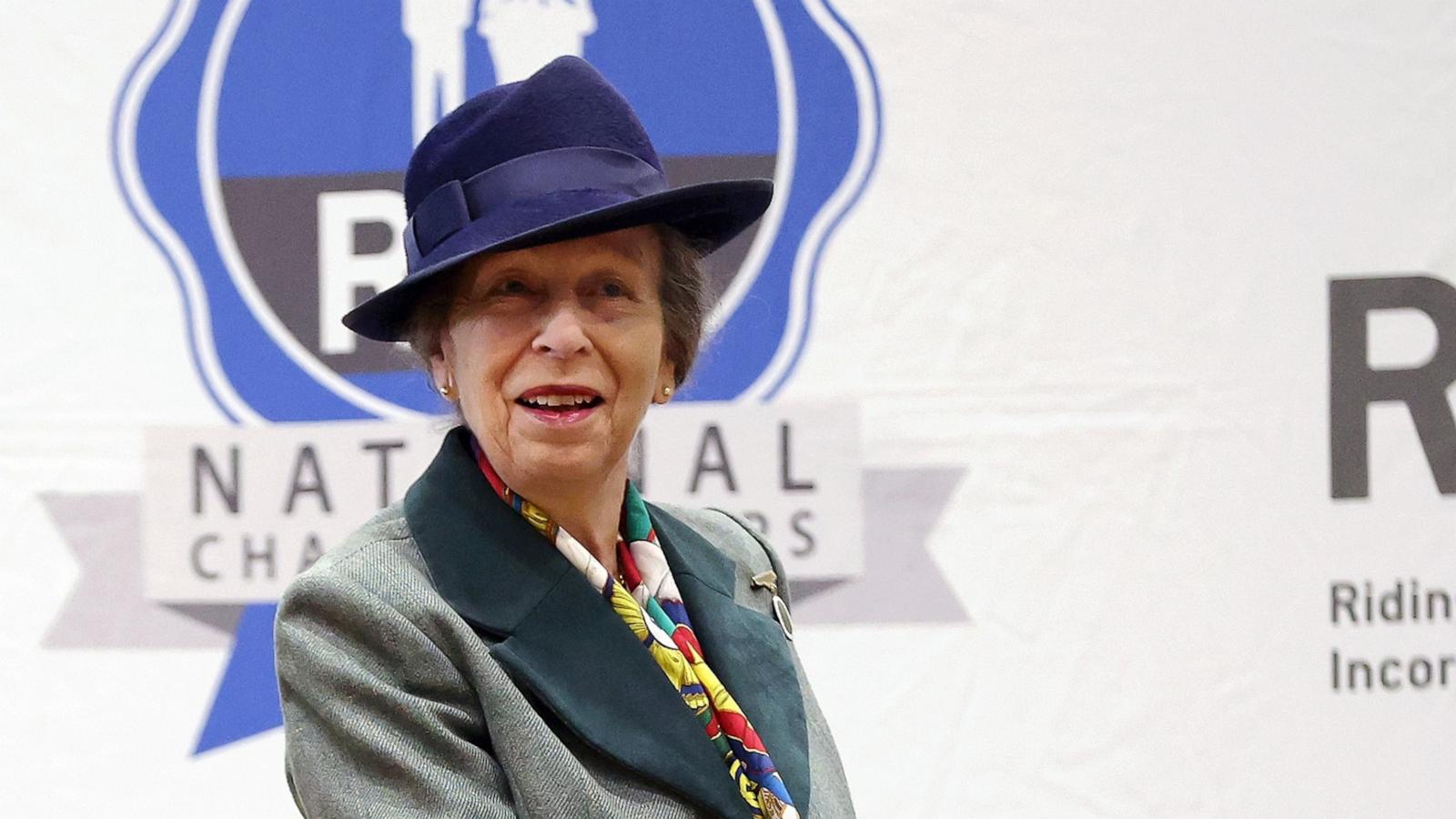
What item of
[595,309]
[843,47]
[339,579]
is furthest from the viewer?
[843,47]

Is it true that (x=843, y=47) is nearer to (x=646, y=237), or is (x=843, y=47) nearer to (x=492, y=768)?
(x=646, y=237)

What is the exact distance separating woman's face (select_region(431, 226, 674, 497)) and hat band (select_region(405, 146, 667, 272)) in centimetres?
3

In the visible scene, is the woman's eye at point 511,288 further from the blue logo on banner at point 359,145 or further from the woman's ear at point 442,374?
the blue logo on banner at point 359,145

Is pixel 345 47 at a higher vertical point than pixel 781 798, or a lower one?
higher

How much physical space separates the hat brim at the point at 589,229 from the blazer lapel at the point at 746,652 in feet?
0.82

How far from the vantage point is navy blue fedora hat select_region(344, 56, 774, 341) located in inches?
36.2

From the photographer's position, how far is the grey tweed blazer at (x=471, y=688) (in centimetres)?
87

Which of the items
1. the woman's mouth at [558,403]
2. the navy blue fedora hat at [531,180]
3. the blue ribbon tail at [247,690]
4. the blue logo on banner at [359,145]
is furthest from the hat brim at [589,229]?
the blue ribbon tail at [247,690]

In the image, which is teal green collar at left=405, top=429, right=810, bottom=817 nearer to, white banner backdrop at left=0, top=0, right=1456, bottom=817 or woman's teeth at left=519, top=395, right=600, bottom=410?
woman's teeth at left=519, top=395, right=600, bottom=410

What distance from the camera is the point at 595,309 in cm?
100

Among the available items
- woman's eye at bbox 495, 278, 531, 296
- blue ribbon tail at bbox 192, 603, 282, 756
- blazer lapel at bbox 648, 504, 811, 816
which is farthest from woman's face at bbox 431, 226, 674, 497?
blue ribbon tail at bbox 192, 603, 282, 756

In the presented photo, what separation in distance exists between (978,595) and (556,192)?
1.07 m

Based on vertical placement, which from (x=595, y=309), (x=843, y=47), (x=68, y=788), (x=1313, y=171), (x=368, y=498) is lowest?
(x=68, y=788)

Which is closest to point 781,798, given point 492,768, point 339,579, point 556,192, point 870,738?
point 492,768
